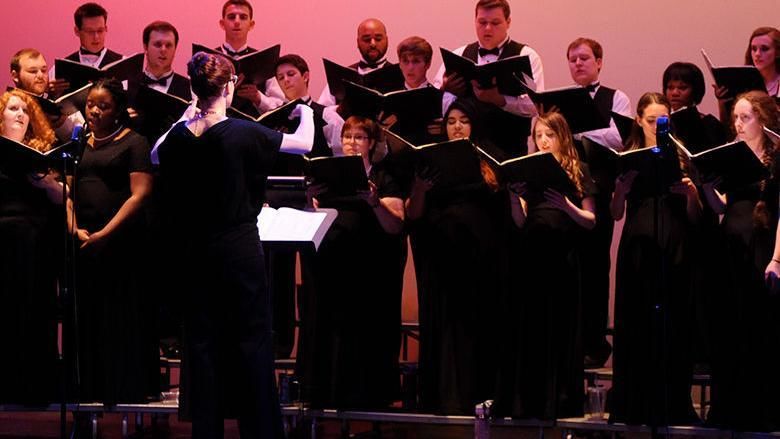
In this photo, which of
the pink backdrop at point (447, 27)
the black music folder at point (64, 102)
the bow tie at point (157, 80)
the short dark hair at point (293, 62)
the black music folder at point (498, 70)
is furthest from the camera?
the pink backdrop at point (447, 27)

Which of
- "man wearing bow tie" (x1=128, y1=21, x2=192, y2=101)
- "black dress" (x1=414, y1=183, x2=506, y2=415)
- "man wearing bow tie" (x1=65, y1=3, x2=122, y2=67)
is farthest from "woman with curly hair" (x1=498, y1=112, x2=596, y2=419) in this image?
"man wearing bow tie" (x1=65, y1=3, x2=122, y2=67)

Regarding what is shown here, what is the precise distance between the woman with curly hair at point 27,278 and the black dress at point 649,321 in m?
2.78

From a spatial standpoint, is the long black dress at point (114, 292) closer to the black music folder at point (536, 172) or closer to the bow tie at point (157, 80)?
the bow tie at point (157, 80)

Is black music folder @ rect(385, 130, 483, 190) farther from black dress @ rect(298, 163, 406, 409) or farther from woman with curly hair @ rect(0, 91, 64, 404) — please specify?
woman with curly hair @ rect(0, 91, 64, 404)

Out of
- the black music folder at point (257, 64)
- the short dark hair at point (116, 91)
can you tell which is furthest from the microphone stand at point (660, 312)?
the short dark hair at point (116, 91)

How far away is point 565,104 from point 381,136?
38.5 inches

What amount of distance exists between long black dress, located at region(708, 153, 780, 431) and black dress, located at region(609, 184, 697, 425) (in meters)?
0.16

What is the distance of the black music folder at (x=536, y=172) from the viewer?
19.1ft

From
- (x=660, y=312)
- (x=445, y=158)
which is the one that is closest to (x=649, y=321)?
(x=660, y=312)

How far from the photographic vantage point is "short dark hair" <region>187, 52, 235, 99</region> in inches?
202

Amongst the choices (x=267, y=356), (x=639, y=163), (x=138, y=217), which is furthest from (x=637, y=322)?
(x=138, y=217)

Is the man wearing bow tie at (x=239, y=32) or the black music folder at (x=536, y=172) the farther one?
the man wearing bow tie at (x=239, y=32)

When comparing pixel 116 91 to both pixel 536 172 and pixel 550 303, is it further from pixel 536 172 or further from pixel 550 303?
pixel 550 303

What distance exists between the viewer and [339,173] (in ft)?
20.2
